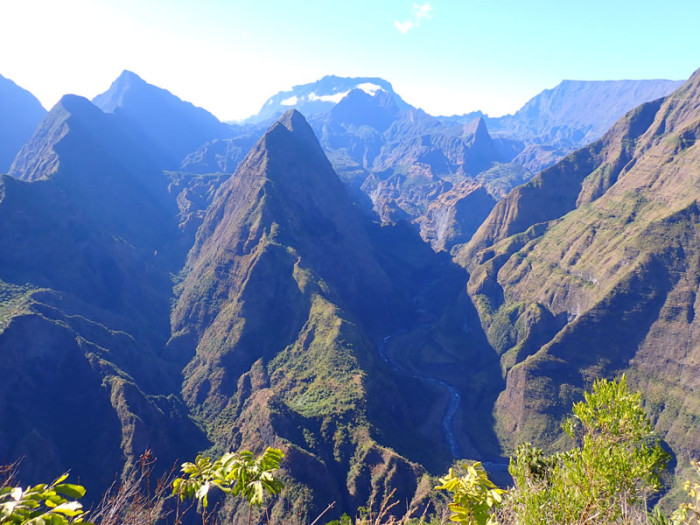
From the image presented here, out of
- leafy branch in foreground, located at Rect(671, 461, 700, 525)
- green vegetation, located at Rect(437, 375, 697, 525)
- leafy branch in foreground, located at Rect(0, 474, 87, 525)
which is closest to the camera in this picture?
leafy branch in foreground, located at Rect(0, 474, 87, 525)

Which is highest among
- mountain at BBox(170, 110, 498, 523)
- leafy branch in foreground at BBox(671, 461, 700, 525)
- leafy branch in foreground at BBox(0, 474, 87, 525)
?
leafy branch in foreground at BBox(0, 474, 87, 525)

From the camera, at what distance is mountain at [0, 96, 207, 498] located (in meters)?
90.4

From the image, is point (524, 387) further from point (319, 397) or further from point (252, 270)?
point (252, 270)

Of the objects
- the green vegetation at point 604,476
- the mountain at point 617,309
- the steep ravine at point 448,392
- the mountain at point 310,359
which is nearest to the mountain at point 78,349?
the mountain at point 310,359

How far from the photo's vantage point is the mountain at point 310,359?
85812mm

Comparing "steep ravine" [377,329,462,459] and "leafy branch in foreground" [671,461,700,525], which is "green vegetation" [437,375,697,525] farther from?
"steep ravine" [377,329,462,459]

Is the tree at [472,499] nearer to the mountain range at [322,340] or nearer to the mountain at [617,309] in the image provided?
the mountain range at [322,340]

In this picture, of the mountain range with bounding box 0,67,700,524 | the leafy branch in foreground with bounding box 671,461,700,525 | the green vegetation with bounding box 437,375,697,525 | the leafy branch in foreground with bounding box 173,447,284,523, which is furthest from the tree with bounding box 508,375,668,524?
the mountain range with bounding box 0,67,700,524

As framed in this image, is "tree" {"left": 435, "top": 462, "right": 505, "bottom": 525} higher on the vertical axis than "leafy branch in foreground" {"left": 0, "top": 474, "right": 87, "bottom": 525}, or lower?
lower

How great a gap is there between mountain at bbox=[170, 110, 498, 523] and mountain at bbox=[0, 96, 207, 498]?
13.2 metres

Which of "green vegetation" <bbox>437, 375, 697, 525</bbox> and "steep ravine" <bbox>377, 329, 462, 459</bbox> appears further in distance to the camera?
"steep ravine" <bbox>377, 329, 462, 459</bbox>

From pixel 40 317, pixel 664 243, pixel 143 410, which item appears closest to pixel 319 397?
pixel 143 410

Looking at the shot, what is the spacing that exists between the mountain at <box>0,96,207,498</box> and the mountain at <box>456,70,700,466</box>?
358ft

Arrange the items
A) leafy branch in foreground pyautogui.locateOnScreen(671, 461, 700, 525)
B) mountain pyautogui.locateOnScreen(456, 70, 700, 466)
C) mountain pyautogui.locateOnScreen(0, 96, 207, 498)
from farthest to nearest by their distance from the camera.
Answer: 1. mountain pyautogui.locateOnScreen(456, 70, 700, 466)
2. mountain pyautogui.locateOnScreen(0, 96, 207, 498)
3. leafy branch in foreground pyautogui.locateOnScreen(671, 461, 700, 525)
